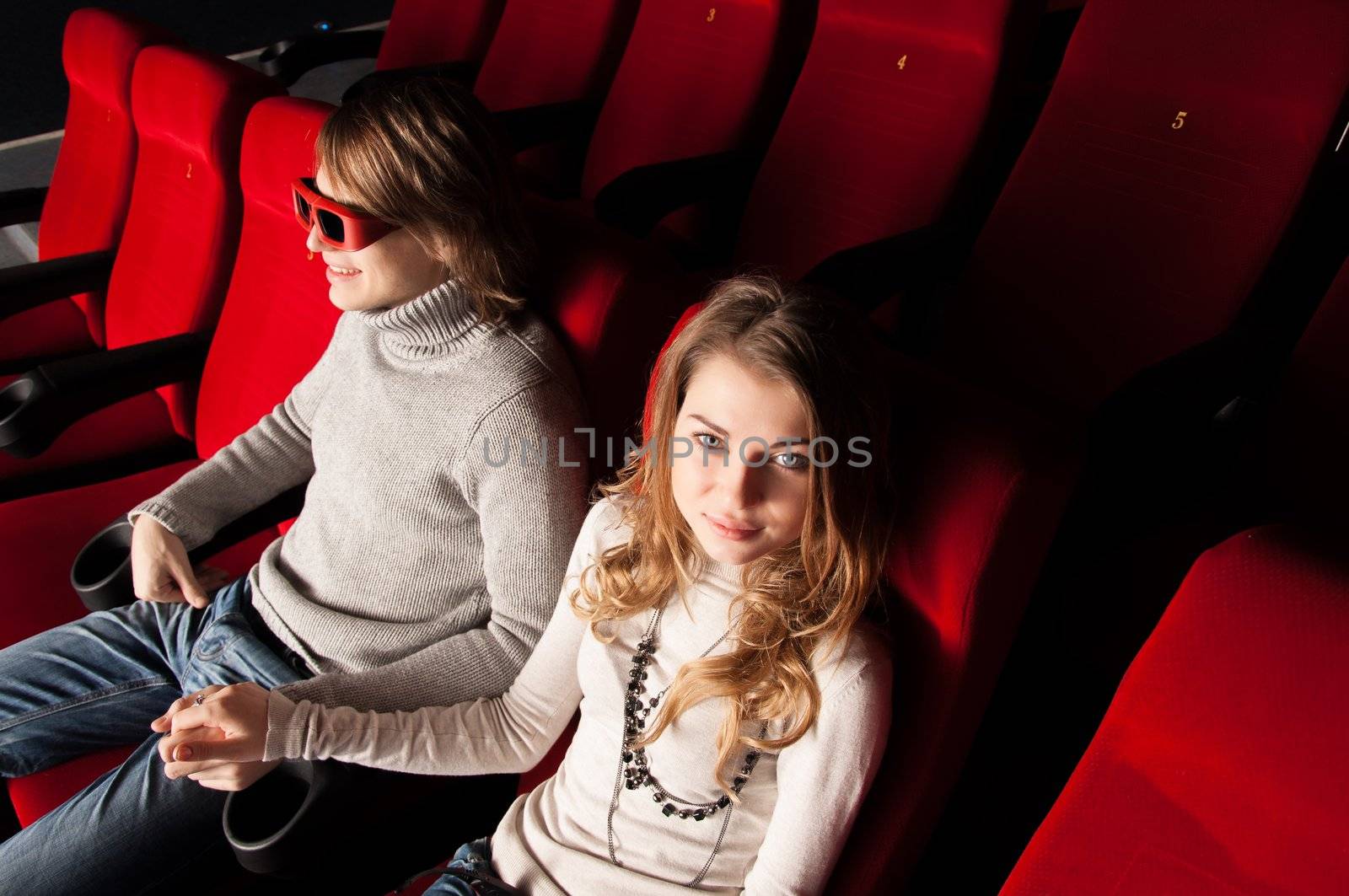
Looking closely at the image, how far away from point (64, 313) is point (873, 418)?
205 cm

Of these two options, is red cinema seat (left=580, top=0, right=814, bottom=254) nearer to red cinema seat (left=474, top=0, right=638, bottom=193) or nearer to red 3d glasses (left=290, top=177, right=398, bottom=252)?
red cinema seat (left=474, top=0, right=638, bottom=193)

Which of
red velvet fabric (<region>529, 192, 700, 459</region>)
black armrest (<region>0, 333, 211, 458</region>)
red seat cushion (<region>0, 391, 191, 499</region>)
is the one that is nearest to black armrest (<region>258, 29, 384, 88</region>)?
red seat cushion (<region>0, 391, 191, 499</region>)

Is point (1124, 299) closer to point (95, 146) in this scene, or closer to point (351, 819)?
point (351, 819)

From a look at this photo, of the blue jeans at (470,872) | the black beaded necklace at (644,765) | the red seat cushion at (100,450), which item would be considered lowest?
the red seat cushion at (100,450)

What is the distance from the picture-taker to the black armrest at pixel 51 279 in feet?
6.12

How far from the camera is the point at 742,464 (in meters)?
0.77

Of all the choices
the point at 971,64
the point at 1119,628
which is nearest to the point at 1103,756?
the point at 1119,628

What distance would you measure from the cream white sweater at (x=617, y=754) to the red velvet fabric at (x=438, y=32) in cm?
204

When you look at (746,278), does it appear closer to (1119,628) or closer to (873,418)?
(873,418)

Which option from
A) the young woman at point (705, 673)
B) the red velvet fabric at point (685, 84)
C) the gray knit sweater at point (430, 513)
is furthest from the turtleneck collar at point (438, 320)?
the red velvet fabric at point (685, 84)

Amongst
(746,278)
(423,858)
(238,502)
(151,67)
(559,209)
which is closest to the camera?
(746,278)

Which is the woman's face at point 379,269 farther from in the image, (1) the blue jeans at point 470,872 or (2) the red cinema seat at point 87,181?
(2) the red cinema seat at point 87,181

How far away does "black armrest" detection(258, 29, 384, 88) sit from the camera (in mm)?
2768

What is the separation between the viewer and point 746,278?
2.73ft
